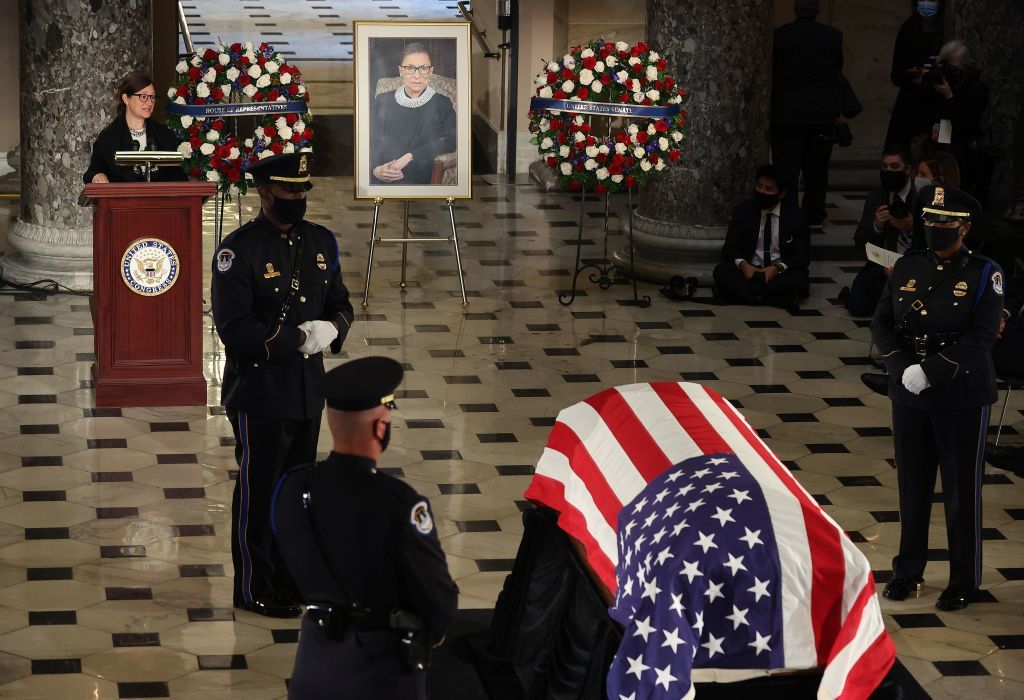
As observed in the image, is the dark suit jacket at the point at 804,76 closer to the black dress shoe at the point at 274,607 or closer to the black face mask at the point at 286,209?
the black face mask at the point at 286,209

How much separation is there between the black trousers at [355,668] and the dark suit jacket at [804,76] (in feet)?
28.9

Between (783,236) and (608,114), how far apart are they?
1502mm

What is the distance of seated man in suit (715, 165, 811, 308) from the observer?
34.9ft

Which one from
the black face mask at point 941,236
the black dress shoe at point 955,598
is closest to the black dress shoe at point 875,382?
the black dress shoe at point 955,598

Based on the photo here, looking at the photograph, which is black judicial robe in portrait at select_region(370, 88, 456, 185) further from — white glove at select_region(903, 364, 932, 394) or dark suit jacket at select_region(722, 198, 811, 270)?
white glove at select_region(903, 364, 932, 394)

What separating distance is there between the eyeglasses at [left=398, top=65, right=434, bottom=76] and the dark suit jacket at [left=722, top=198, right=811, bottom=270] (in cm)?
227

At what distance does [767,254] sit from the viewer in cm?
1070

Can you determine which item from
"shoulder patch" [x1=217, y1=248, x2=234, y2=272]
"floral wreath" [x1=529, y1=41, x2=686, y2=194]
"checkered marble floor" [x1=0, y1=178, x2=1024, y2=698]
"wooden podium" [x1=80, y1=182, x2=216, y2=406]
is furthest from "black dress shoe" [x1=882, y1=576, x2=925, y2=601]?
"floral wreath" [x1=529, y1=41, x2=686, y2=194]

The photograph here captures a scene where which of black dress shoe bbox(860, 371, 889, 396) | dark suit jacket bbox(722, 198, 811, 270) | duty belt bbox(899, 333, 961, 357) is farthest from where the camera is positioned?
dark suit jacket bbox(722, 198, 811, 270)

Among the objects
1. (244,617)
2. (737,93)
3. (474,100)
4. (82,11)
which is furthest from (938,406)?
(474,100)

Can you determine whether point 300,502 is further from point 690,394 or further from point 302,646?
point 690,394

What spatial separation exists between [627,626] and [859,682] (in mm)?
628

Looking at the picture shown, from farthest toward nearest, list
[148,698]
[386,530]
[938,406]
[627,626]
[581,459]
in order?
[938,406]
[148,698]
[581,459]
[627,626]
[386,530]

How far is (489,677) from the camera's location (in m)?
5.57
